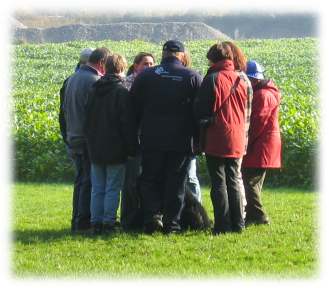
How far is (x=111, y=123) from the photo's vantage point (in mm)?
8234

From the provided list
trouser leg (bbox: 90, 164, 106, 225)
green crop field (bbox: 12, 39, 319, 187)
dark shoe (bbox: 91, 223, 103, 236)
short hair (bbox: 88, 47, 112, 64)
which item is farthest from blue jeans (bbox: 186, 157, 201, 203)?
green crop field (bbox: 12, 39, 319, 187)

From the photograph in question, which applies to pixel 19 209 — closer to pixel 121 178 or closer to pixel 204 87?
pixel 121 178

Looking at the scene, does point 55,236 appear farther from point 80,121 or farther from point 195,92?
point 195,92

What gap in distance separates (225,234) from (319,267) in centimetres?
131

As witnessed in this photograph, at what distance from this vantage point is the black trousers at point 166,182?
323 inches

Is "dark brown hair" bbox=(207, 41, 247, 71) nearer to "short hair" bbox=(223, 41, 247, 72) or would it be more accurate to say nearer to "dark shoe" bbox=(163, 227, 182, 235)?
"short hair" bbox=(223, 41, 247, 72)

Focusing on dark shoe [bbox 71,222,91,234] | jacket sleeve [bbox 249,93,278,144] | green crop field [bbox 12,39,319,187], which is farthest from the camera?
green crop field [bbox 12,39,319,187]

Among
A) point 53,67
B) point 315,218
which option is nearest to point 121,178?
point 315,218

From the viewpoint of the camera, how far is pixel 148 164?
825cm

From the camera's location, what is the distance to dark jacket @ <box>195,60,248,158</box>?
7.92 m

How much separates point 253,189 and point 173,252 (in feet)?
5.04

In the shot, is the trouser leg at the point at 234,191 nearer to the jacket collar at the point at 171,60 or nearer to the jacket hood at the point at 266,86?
the jacket hood at the point at 266,86

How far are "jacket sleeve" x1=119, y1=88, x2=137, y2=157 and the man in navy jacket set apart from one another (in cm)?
10

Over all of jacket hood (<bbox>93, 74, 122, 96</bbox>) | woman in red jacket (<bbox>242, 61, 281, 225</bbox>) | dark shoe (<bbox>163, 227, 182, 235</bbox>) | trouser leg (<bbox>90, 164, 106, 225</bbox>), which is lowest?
dark shoe (<bbox>163, 227, 182, 235</bbox>)
